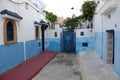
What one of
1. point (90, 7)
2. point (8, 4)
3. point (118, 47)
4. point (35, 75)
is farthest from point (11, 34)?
point (90, 7)

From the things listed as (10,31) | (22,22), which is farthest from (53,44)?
(10,31)

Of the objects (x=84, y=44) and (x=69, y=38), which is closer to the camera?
(x=84, y=44)

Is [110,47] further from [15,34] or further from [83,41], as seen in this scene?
[83,41]

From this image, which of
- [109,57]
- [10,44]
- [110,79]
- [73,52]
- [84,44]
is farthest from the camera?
[73,52]

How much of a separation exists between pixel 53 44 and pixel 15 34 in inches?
296

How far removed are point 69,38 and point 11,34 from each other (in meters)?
8.10

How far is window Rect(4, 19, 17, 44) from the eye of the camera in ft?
27.1

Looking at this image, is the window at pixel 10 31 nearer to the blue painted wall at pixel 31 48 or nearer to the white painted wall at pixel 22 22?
the white painted wall at pixel 22 22

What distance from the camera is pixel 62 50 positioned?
A: 653 inches

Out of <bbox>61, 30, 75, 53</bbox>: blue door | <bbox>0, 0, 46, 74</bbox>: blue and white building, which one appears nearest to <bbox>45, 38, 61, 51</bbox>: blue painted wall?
<bbox>61, 30, 75, 53</bbox>: blue door

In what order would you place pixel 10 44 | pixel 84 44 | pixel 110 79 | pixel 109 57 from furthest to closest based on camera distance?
1. pixel 84 44
2. pixel 109 57
3. pixel 10 44
4. pixel 110 79

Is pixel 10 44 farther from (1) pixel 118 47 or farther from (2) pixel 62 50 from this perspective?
(2) pixel 62 50

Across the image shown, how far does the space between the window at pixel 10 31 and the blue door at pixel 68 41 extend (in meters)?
7.58

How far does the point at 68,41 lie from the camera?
53.8 ft
